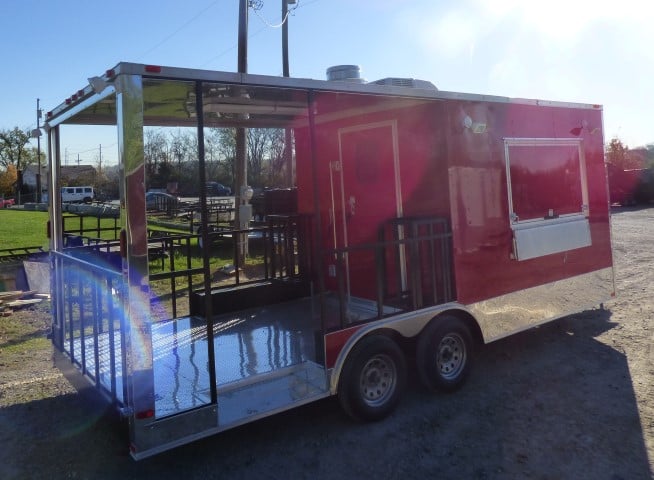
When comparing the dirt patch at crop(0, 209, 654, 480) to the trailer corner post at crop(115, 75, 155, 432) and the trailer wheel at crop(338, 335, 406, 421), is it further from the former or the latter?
the trailer corner post at crop(115, 75, 155, 432)

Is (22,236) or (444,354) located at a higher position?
(22,236)

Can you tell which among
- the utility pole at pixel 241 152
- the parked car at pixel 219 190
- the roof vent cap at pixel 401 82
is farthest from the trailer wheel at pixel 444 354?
the parked car at pixel 219 190

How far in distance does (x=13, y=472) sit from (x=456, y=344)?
136 inches

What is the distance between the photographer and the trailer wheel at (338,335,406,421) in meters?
4.02

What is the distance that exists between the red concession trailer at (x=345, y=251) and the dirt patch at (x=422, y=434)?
1.08ft

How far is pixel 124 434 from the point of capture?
325 centimetres

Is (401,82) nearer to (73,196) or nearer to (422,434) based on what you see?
(422,434)

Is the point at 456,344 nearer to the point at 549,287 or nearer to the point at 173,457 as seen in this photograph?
the point at 549,287

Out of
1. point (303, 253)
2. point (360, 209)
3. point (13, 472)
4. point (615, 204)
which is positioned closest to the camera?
point (13, 472)

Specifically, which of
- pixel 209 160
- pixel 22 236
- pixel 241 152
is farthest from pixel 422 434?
pixel 22 236

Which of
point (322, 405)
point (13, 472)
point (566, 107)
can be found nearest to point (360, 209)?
point (322, 405)

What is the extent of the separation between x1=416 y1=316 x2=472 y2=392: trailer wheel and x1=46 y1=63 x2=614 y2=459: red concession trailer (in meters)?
0.01

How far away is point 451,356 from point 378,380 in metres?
0.86

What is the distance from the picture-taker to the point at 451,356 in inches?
188
